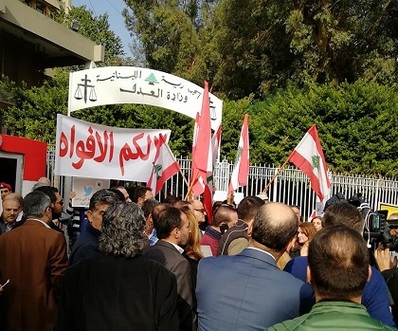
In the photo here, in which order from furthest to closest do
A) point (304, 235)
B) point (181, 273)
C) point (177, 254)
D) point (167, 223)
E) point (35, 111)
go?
point (35, 111) < point (304, 235) < point (167, 223) < point (177, 254) < point (181, 273)

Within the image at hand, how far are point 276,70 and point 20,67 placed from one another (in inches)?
370

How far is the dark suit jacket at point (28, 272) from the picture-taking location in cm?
396

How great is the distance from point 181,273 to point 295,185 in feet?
33.6

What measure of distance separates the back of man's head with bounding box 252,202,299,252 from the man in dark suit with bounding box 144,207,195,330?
801mm

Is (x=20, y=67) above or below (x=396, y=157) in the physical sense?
above

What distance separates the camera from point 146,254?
344 cm

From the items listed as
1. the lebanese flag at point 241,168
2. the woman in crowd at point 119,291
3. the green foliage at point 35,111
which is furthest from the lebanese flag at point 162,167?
the green foliage at point 35,111

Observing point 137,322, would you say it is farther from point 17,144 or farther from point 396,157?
point 396,157

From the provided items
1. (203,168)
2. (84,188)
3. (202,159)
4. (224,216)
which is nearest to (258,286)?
(224,216)

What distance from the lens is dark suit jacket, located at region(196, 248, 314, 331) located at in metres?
2.53

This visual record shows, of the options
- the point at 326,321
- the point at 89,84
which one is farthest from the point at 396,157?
the point at 326,321

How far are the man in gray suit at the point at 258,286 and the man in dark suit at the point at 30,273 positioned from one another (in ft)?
5.33

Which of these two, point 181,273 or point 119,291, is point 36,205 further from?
point 119,291

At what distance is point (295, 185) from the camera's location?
13.3m
